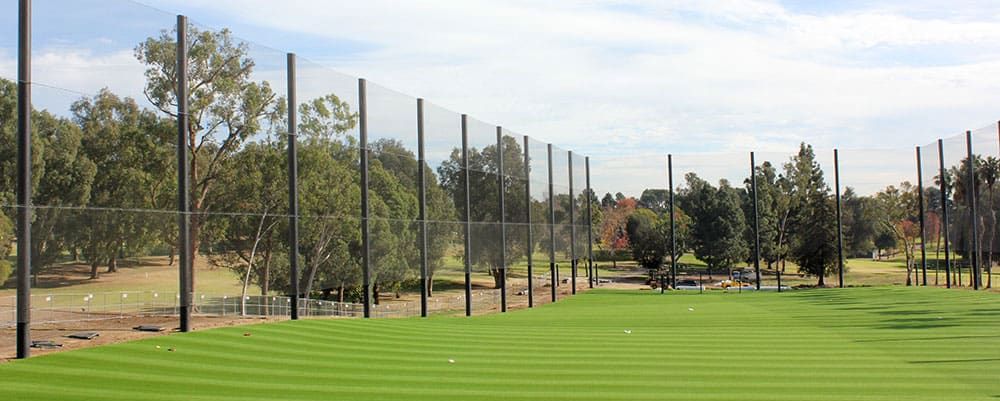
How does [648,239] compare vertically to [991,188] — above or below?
below

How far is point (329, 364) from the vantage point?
10.3 m

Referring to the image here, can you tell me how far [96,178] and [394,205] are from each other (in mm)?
8199

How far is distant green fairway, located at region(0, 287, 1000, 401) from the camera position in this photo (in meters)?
8.45

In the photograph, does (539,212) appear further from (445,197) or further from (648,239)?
(648,239)

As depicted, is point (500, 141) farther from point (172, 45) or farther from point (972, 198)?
point (972, 198)

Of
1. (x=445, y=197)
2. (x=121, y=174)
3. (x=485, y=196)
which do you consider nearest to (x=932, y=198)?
(x=485, y=196)

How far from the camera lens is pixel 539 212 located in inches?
1140

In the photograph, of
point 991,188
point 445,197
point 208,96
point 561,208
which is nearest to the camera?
point 208,96

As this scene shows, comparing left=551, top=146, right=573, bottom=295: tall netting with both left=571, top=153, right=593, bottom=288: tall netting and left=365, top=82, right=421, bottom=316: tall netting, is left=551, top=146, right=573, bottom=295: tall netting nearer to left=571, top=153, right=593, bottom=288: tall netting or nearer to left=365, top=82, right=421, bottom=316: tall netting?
left=571, top=153, right=593, bottom=288: tall netting

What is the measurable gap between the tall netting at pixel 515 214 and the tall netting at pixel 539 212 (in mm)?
370

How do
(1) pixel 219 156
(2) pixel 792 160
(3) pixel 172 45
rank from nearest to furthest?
1. (3) pixel 172 45
2. (1) pixel 219 156
3. (2) pixel 792 160

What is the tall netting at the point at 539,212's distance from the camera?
28.1 metres

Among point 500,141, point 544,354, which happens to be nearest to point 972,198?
point 500,141

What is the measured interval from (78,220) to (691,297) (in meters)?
25.6
